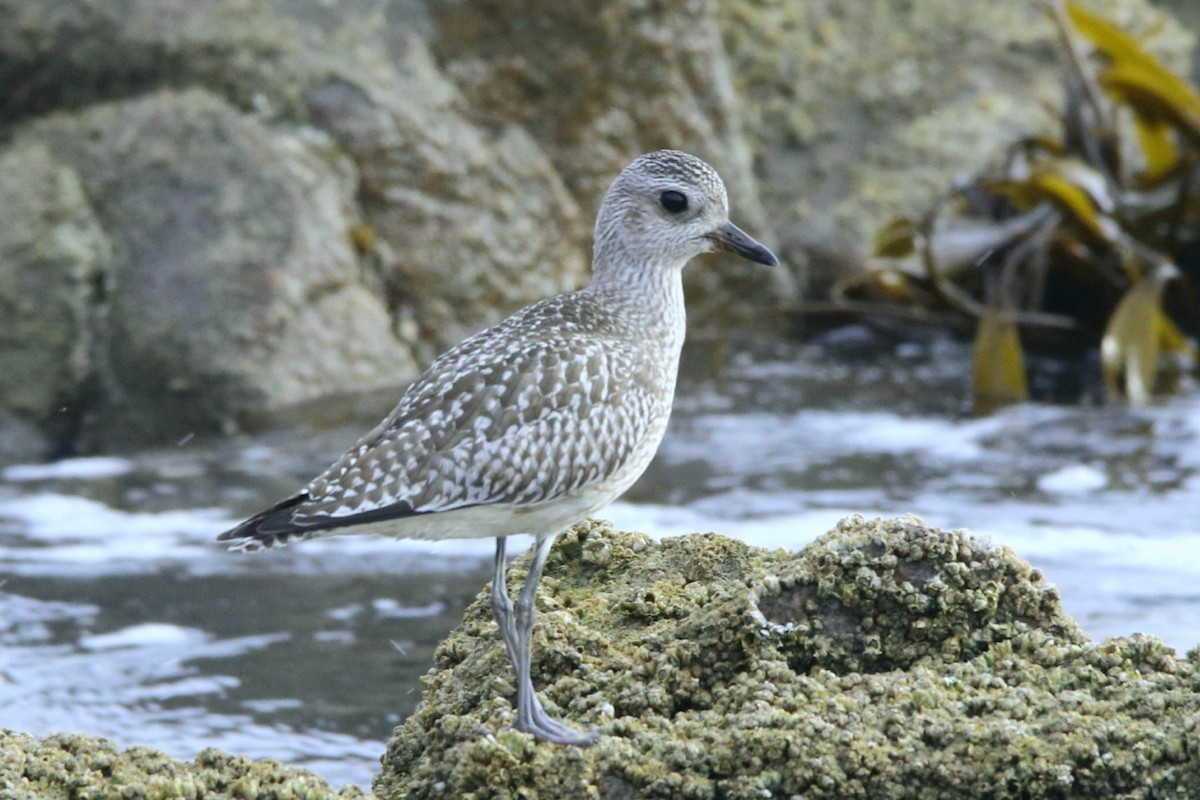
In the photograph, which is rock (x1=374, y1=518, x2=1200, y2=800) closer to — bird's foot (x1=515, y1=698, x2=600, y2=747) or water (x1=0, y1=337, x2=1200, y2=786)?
bird's foot (x1=515, y1=698, x2=600, y2=747)

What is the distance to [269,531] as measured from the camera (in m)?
4.24

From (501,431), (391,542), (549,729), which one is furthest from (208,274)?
(549,729)

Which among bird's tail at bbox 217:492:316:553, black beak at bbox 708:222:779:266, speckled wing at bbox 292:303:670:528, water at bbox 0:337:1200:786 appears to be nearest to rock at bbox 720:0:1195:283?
water at bbox 0:337:1200:786

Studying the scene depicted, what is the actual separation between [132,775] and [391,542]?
4.35 metres

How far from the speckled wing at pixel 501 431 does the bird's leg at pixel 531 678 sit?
20cm

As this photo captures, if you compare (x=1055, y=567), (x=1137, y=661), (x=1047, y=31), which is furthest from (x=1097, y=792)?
(x=1047, y=31)

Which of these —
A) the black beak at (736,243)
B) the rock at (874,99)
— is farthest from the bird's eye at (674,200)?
the rock at (874,99)

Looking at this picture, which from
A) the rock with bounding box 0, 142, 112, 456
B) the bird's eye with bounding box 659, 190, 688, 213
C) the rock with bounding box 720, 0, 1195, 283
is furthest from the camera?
the rock with bounding box 720, 0, 1195, 283

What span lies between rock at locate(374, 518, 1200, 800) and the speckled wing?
409mm

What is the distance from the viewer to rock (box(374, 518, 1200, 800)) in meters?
3.64

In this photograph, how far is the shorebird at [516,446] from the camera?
4336 millimetres

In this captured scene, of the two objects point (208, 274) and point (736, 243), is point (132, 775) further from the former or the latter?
point (208, 274)

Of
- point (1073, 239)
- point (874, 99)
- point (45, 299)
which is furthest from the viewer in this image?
point (874, 99)

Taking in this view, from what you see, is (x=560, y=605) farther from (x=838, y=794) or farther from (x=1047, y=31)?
(x=1047, y=31)
